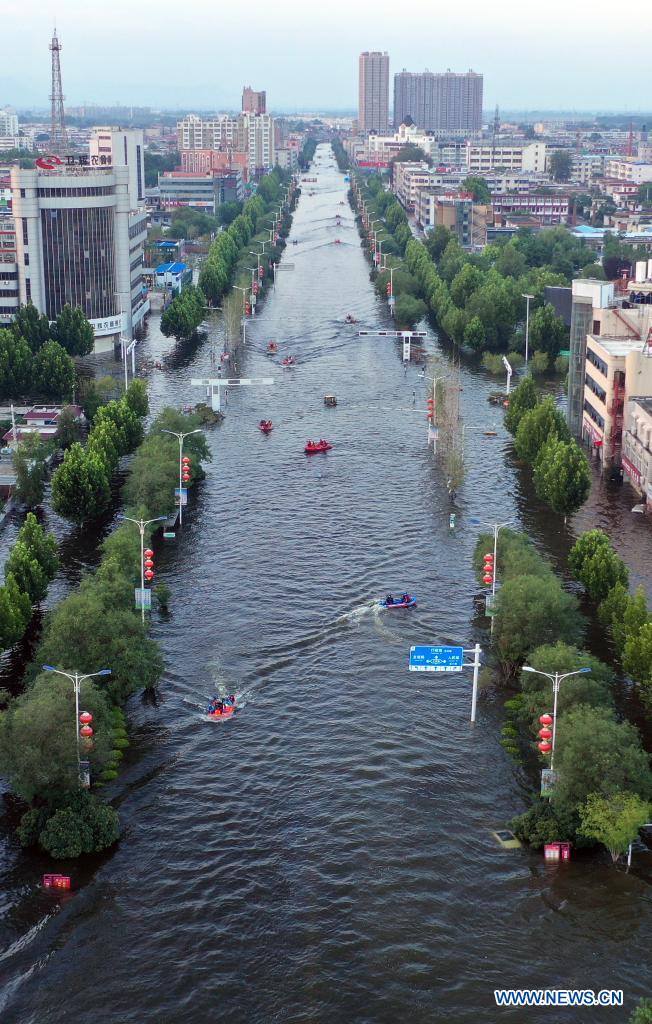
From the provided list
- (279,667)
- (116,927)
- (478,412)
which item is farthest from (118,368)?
(116,927)

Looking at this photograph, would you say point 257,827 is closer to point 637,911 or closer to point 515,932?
point 515,932

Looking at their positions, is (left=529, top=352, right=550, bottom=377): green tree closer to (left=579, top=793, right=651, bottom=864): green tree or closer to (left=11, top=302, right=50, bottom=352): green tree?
(left=11, top=302, right=50, bottom=352): green tree

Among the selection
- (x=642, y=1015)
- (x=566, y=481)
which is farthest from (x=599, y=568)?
(x=642, y=1015)

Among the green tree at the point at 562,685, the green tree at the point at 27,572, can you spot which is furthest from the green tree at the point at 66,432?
the green tree at the point at 562,685

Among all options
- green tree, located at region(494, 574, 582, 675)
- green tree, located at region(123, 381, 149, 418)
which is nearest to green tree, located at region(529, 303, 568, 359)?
green tree, located at region(123, 381, 149, 418)

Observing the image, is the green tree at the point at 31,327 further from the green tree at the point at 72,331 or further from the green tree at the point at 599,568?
the green tree at the point at 599,568

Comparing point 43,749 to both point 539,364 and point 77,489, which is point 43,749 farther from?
point 539,364
